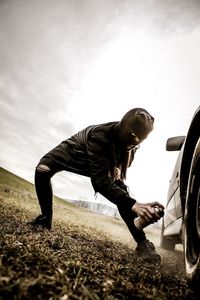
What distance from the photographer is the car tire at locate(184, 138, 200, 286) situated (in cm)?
189

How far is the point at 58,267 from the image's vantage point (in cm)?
169

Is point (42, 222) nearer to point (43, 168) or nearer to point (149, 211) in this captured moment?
point (43, 168)

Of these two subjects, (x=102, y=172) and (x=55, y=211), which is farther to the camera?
(x=55, y=211)

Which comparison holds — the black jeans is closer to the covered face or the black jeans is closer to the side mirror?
the covered face

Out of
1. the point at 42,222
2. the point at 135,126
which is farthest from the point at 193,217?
the point at 42,222

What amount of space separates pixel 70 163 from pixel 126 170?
2.91 feet

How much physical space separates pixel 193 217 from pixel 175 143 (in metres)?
1.33

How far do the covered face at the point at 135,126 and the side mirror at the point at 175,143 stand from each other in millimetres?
307

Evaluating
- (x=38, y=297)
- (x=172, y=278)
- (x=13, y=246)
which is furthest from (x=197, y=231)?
(x=13, y=246)

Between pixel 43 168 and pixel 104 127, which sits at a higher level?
pixel 104 127

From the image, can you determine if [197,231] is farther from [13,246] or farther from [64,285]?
[13,246]

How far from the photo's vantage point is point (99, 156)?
326 centimetres

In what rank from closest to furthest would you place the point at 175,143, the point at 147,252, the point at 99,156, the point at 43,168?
the point at 147,252, the point at 175,143, the point at 99,156, the point at 43,168

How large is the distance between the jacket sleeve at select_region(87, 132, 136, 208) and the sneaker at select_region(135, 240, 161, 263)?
0.59m
